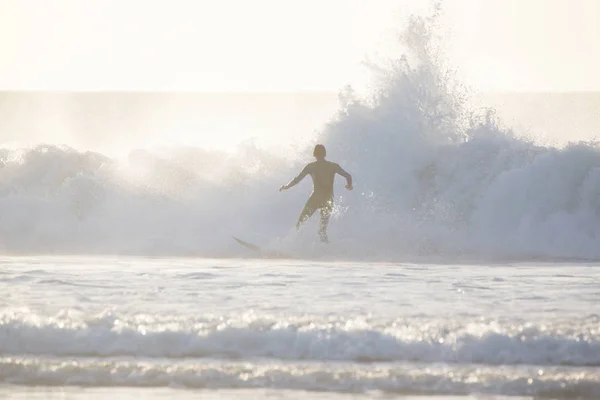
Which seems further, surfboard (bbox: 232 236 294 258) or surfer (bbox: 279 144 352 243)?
surfer (bbox: 279 144 352 243)

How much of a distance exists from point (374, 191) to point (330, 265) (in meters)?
5.77

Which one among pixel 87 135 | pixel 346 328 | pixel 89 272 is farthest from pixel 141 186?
pixel 87 135

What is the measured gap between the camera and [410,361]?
25.1ft

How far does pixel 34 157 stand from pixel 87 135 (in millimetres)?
37100

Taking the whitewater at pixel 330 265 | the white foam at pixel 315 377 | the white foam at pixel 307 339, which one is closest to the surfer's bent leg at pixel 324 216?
the whitewater at pixel 330 265

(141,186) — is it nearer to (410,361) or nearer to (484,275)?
(484,275)

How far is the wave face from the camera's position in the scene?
1769cm

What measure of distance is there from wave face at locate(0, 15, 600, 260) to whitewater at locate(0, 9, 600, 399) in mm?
40

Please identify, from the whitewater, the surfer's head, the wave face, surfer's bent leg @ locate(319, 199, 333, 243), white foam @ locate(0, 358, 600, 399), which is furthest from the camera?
the wave face

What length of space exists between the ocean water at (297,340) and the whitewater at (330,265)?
0.07ft

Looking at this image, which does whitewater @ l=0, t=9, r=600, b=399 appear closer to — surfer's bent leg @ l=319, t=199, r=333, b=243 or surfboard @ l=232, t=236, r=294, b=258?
surfboard @ l=232, t=236, r=294, b=258

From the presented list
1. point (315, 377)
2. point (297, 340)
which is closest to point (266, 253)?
point (297, 340)

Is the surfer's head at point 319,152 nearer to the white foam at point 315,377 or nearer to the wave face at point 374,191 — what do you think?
the wave face at point 374,191

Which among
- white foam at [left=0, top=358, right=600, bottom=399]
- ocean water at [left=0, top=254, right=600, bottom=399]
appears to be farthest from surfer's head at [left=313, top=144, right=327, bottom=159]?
white foam at [left=0, top=358, right=600, bottom=399]
